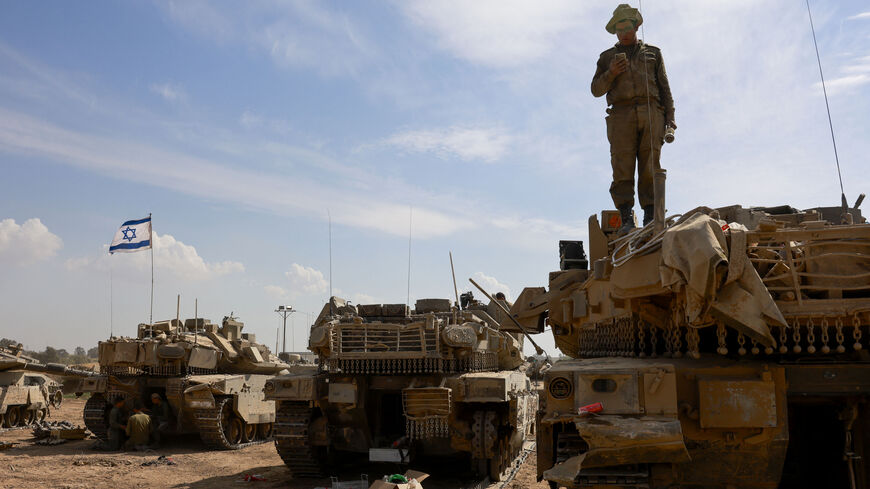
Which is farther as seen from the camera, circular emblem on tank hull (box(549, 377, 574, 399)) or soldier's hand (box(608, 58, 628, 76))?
soldier's hand (box(608, 58, 628, 76))

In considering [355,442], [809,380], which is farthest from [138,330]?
[809,380]

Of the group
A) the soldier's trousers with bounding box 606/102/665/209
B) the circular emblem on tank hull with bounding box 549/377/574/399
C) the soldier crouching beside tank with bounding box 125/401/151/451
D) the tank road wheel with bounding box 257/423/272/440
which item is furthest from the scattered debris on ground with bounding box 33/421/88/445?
the circular emblem on tank hull with bounding box 549/377/574/399

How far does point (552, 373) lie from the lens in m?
4.78

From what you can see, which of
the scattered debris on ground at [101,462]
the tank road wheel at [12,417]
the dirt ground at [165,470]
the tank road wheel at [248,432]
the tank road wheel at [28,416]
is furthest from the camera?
the tank road wheel at [28,416]

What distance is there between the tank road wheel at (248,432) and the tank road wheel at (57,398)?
358 inches

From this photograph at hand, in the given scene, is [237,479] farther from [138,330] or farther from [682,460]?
[682,460]

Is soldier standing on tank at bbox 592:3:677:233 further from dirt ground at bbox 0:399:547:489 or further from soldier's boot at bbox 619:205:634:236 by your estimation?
dirt ground at bbox 0:399:547:489

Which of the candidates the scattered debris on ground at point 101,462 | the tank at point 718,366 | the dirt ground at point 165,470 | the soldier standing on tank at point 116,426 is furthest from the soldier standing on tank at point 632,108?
the soldier standing on tank at point 116,426

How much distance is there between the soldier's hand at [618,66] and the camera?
764 centimetres

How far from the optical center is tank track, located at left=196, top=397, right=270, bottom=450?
14383 mm

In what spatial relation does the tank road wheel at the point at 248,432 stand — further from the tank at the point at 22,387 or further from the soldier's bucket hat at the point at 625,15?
the soldier's bucket hat at the point at 625,15

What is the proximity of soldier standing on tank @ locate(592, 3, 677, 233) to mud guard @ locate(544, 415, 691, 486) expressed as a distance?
12.8ft

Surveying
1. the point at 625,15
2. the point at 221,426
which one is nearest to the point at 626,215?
the point at 625,15

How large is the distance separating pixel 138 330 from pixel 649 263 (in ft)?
46.7
